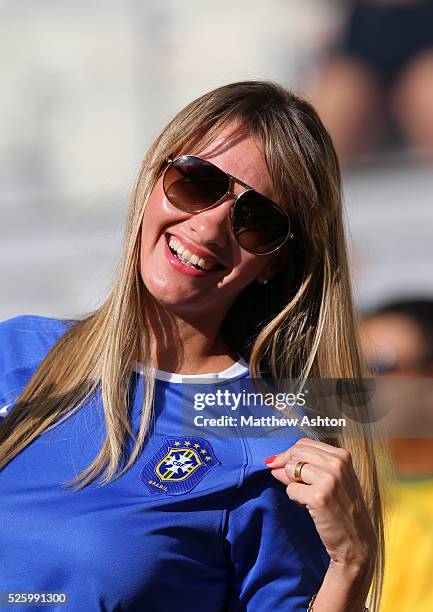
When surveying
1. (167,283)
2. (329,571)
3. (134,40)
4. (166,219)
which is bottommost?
(329,571)

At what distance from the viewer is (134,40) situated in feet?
14.8

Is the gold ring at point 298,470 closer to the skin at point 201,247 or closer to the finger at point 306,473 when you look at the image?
the finger at point 306,473

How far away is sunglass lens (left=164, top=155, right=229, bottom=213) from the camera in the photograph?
1.53 metres

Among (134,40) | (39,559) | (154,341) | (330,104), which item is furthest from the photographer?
(134,40)

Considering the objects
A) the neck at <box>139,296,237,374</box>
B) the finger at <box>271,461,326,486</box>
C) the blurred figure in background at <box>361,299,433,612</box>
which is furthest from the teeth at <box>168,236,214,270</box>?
the blurred figure in background at <box>361,299,433,612</box>

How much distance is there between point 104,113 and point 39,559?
346cm

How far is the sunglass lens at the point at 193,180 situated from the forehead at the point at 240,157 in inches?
0.8

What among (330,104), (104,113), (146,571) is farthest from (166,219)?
(104,113)

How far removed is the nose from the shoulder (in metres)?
0.33

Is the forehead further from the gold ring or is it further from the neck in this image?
the gold ring

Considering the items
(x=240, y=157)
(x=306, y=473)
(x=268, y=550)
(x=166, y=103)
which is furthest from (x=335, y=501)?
(x=166, y=103)

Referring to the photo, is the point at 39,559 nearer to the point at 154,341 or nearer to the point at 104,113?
the point at 154,341

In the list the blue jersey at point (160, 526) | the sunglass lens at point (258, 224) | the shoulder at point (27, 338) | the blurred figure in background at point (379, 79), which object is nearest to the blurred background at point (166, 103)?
the blurred figure in background at point (379, 79)

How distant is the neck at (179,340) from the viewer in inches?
64.3
